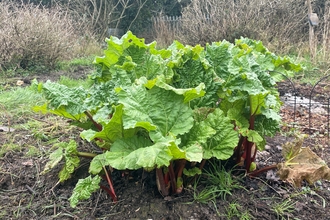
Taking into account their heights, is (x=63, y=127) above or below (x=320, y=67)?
above

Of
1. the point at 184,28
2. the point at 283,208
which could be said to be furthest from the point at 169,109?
the point at 184,28

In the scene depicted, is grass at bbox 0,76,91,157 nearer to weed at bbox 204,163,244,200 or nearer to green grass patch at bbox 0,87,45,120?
green grass patch at bbox 0,87,45,120

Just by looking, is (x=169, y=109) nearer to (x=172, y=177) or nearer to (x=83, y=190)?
→ (x=172, y=177)

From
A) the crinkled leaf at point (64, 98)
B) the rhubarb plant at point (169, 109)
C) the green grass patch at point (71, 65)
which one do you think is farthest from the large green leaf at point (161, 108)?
the green grass patch at point (71, 65)

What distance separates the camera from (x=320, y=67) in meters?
6.71

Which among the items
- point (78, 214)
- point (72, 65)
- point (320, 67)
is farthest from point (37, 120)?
point (320, 67)

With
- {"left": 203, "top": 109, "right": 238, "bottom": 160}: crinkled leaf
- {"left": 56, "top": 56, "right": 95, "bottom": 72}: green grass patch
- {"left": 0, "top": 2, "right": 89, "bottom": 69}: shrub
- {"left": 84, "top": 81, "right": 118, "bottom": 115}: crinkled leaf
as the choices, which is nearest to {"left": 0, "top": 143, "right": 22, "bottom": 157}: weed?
{"left": 84, "top": 81, "right": 118, "bottom": 115}: crinkled leaf

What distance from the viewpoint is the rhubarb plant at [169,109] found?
158 centimetres

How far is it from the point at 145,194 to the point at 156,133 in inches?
21.7

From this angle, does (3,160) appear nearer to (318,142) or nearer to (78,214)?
(78,214)

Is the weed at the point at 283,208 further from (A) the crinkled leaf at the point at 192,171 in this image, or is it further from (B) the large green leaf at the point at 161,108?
(B) the large green leaf at the point at 161,108

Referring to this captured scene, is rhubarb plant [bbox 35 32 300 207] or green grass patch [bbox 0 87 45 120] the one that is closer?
rhubarb plant [bbox 35 32 300 207]

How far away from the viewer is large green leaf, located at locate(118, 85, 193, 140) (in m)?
1.63

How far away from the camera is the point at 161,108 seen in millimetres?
1691
